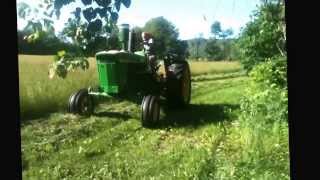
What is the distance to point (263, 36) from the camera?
204 cm

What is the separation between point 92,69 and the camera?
6.53 ft

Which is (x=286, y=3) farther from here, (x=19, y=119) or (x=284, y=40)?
(x=19, y=119)

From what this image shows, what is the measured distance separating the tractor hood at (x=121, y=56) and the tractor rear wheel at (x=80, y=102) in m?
0.14

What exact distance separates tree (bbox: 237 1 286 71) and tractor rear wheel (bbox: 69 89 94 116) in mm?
567

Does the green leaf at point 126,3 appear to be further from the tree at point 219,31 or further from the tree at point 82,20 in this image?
the tree at point 219,31

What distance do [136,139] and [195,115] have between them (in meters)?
0.24

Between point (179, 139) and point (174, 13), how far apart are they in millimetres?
428

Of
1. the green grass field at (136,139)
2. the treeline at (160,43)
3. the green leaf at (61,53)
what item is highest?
the treeline at (160,43)

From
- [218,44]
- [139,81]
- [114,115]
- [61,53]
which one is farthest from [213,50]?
[61,53]

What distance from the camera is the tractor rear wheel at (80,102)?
1924mm

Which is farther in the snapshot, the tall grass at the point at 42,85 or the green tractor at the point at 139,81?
the green tractor at the point at 139,81

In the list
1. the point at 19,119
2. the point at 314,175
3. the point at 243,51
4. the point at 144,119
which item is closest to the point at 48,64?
the point at 19,119

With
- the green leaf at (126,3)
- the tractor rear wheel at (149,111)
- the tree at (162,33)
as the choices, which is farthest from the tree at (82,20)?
the tractor rear wheel at (149,111)

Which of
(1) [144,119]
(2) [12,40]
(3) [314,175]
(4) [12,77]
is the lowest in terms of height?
(3) [314,175]
